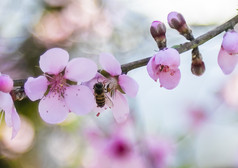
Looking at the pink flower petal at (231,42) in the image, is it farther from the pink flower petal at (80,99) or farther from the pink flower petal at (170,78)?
the pink flower petal at (80,99)

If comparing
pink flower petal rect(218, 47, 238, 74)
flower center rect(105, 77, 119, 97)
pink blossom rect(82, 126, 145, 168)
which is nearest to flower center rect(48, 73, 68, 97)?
flower center rect(105, 77, 119, 97)

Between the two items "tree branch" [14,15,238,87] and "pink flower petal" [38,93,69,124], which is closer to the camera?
"tree branch" [14,15,238,87]

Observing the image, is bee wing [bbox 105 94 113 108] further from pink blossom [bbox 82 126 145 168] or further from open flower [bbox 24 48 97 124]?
pink blossom [bbox 82 126 145 168]

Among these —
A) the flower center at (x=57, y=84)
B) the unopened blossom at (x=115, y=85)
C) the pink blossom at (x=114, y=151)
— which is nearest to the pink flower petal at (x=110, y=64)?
the unopened blossom at (x=115, y=85)

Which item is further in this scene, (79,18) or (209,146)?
(209,146)

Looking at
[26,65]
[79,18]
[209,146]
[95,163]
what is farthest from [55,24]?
[209,146]

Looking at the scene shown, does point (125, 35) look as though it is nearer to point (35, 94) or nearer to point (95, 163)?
point (95, 163)
